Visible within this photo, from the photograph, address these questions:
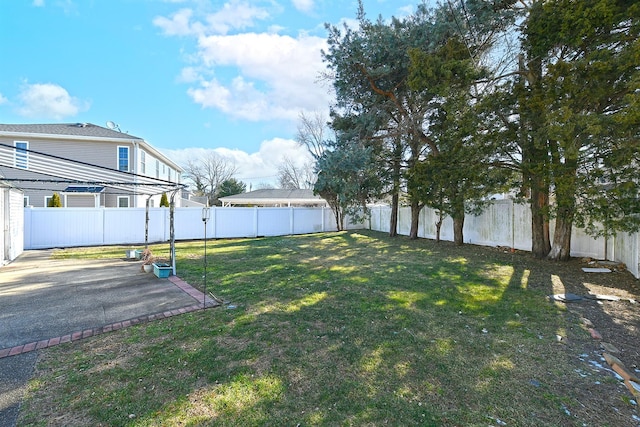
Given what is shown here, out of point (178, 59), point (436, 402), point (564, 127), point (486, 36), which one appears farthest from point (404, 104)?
point (436, 402)

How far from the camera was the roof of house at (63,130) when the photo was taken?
1470cm

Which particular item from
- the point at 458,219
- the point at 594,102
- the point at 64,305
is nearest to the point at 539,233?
the point at 458,219

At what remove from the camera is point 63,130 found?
50.4 ft

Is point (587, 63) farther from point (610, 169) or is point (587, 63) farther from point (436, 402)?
point (436, 402)

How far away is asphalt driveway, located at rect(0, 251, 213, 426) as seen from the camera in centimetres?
284

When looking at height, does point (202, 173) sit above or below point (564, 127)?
above

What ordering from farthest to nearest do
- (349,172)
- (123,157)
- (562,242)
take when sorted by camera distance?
1. (123,157)
2. (349,172)
3. (562,242)

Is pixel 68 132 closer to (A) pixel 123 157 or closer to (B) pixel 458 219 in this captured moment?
(A) pixel 123 157

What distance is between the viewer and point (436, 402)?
2.29 meters

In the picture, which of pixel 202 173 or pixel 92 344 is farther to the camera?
pixel 202 173

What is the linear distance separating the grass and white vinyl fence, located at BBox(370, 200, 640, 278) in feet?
10.8

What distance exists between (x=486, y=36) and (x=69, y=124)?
21042 mm

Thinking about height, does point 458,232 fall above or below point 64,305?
above

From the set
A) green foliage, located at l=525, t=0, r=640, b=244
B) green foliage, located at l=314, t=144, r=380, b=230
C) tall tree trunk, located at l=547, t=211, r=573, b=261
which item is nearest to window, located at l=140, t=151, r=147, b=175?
green foliage, located at l=314, t=144, r=380, b=230
